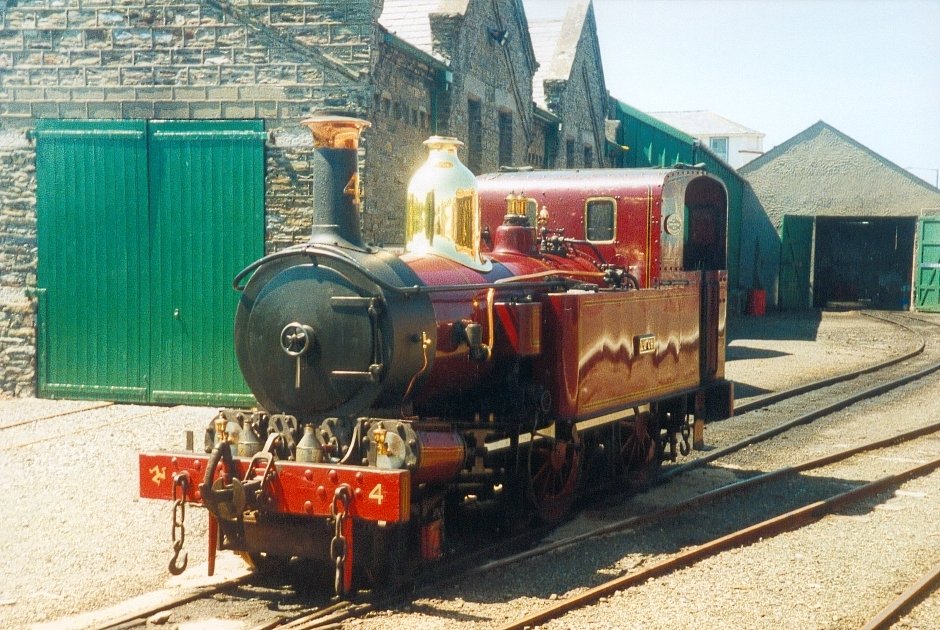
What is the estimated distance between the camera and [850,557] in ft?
23.0

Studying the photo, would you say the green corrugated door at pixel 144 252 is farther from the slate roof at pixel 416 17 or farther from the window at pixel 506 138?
the window at pixel 506 138

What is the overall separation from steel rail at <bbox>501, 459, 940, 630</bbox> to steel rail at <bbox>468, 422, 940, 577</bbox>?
2.07 ft

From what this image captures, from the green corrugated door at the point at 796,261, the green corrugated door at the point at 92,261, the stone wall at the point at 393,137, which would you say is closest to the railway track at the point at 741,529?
the stone wall at the point at 393,137

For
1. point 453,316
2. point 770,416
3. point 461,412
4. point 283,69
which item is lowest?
point 770,416

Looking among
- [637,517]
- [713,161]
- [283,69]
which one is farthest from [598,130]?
[637,517]

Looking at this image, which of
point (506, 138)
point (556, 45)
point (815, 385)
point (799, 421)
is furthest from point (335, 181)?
point (556, 45)

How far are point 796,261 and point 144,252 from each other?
85.2ft

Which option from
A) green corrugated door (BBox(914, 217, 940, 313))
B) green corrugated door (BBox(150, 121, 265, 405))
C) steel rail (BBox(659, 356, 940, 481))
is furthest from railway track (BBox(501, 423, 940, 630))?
green corrugated door (BBox(914, 217, 940, 313))

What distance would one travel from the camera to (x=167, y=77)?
1184 centimetres

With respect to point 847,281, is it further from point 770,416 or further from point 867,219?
point 770,416

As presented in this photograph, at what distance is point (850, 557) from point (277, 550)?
3.69 metres

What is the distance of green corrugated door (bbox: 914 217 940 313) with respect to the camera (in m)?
31.7

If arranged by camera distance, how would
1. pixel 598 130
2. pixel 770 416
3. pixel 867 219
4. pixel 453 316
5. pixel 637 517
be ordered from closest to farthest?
pixel 453 316 → pixel 637 517 → pixel 770 416 → pixel 598 130 → pixel 867 219

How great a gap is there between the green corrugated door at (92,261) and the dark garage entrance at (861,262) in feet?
92.0
